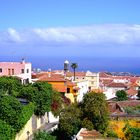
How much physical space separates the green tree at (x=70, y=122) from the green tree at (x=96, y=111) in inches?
28.1

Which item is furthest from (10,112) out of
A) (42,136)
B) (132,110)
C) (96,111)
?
(132,110)

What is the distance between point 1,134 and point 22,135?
4141 millimetres

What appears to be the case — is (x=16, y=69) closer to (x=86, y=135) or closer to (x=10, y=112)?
(x=10, y=112)

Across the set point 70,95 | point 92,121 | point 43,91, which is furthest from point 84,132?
point 70,95

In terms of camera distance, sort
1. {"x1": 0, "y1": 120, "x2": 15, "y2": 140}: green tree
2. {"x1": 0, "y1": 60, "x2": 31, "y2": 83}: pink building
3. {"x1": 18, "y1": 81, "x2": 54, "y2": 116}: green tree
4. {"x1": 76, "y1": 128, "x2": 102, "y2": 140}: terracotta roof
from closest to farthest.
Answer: {"x1": 0, "y1": 120, "x2": 15, "y2": 140}: green tree
{"x1": 76, "y1": 128, "x2": 102, "y2": 140}: terracotta roof
{"x1": 18, "y1": 81, "x2": 54, "y2": 116}: green tree
{"x1": 0, "y1": 60, "x2": 31, "y2": 83}: pink building

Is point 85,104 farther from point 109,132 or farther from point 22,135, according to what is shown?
point 22,135

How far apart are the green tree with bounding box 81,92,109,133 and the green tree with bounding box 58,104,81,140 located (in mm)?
714

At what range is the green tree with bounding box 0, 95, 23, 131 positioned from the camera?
118ft

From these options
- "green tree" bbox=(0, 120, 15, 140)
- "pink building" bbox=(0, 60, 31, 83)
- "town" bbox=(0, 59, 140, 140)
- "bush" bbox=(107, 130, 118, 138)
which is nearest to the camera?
"green tree" bbox=(0, 120, 15, 140)

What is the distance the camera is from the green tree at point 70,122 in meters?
39.6

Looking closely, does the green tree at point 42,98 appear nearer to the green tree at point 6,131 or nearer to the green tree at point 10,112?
the green tree at point 10,112

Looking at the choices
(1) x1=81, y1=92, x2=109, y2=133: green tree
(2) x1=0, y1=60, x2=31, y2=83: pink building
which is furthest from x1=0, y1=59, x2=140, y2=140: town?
(2) x1=0, y1=60, x2=31, y2=83: pink building

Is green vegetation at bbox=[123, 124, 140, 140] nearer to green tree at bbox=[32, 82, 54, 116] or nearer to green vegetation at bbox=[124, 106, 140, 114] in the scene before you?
green tree at bbox=[32, 82, 54, 116]

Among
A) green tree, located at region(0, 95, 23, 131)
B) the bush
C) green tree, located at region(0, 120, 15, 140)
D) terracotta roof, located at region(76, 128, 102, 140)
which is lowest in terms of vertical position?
the bush
